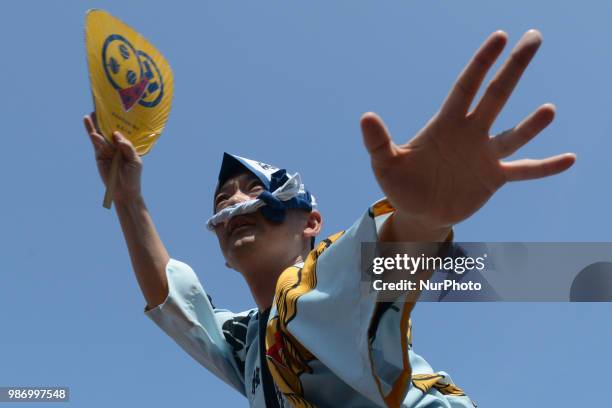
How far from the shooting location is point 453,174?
71.6 inches

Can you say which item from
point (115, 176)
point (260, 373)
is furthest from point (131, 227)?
point (260, 373)

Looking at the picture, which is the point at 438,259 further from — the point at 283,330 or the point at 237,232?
the point at 237,232

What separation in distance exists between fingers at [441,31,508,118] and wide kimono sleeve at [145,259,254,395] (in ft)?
5.50

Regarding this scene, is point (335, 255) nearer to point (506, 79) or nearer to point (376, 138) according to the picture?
point (376, 138)

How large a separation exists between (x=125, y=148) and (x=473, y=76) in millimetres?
1844

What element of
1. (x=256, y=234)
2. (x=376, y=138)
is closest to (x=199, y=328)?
(x=256, y=234)

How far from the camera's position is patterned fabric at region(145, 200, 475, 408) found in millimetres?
2010

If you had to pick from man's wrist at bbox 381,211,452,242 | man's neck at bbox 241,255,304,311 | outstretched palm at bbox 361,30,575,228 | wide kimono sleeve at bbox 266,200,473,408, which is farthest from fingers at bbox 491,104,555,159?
man's neck at bbox 241,255,304,311

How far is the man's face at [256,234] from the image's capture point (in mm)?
2980

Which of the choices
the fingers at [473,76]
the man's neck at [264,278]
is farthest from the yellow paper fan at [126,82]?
the fingers at [473,76]

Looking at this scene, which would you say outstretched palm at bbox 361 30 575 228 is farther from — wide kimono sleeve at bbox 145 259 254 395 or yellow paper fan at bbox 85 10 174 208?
yellow paper fan at bbox 85 10 174 208

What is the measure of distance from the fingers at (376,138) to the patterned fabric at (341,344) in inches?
9.7

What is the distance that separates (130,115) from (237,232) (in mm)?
718

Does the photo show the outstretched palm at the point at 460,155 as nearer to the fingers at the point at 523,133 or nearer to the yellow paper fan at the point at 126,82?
the fingers at the point at 523,133
